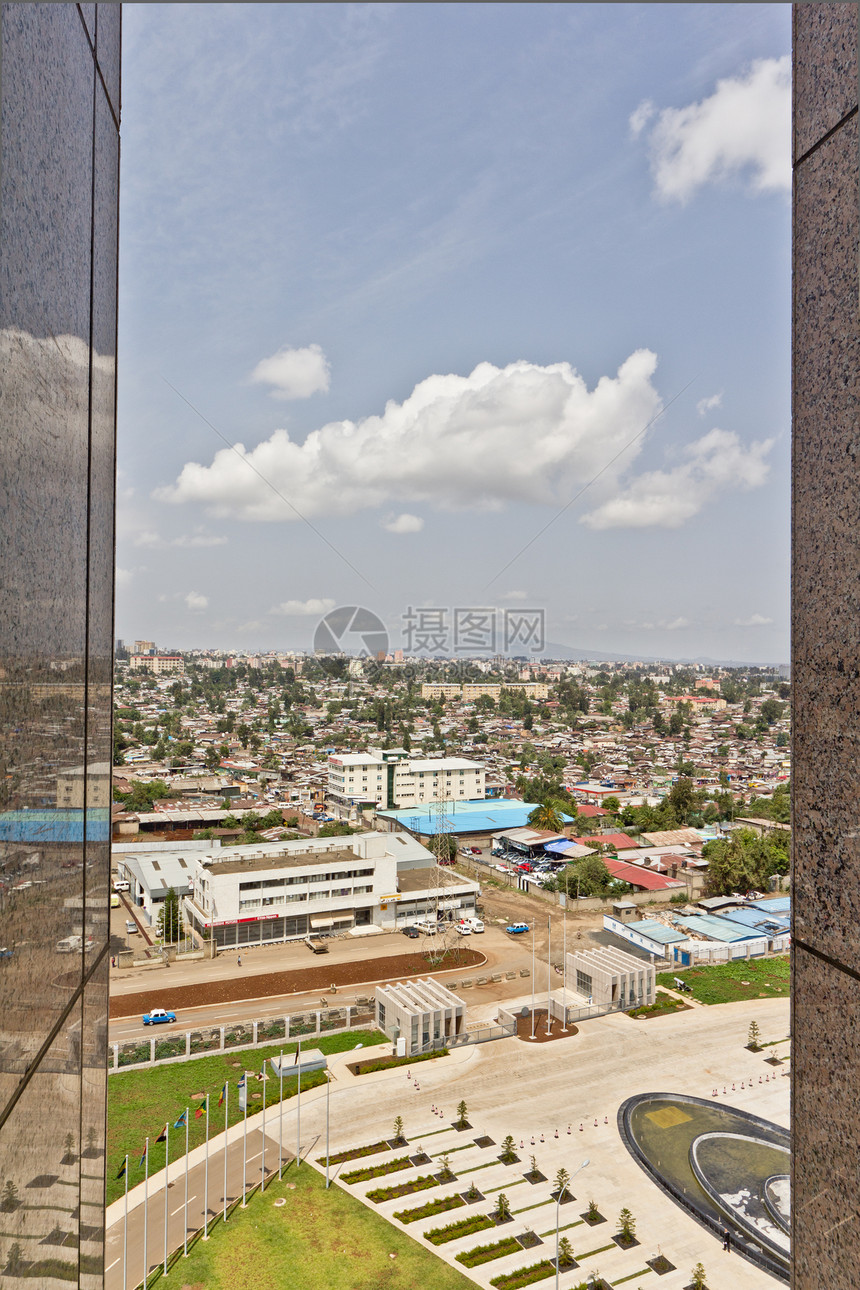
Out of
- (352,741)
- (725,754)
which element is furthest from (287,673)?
(725,754)

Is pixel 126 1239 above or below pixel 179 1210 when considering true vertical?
above

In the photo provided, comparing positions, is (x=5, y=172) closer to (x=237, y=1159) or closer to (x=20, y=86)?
(x=20, y=86)

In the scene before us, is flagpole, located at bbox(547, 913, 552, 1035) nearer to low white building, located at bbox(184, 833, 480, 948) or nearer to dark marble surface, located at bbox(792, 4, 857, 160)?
low white building, located at bbox(184, 833, 480, 948)

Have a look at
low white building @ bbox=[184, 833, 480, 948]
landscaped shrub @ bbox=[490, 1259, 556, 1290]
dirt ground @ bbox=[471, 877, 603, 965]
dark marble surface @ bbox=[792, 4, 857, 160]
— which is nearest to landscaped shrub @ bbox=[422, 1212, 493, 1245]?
landscaped shrub @ bbox=[490, 1259, 556, 1290]

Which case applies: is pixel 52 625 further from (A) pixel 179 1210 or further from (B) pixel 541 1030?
(B) pixel 541 1030

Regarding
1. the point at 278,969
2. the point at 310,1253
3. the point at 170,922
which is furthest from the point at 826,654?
the point at 170,922

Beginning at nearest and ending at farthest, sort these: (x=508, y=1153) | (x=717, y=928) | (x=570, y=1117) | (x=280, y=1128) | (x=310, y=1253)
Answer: (x=310, y=1253), (x=508, y=1153), (x=280, y=1128), (x=570, y=1117), (x=717, y=928)
